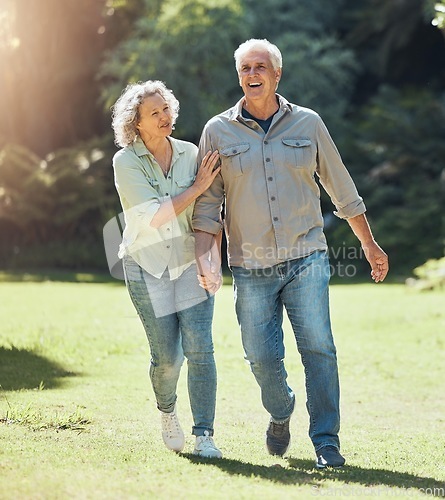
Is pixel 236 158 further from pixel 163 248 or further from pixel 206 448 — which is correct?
pixel 206 448

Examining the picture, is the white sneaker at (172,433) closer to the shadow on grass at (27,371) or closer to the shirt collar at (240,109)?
the shirt collar at (240,109)

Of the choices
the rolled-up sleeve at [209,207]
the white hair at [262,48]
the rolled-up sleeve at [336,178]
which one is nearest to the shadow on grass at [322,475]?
the rolled-up sleeve at [209,207]

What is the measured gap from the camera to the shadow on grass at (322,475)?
191 inches

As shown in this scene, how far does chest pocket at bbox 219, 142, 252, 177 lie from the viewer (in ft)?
17.7

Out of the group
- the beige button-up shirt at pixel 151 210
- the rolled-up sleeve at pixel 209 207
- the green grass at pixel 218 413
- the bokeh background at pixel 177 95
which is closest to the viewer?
the green grass at pixel 218 413

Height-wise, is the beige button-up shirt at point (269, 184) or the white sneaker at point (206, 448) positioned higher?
the beige button-up shirt at point (269, 184)

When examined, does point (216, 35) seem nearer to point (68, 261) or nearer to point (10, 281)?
point (68, 261)

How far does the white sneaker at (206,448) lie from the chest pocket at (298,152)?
1567 millimetres

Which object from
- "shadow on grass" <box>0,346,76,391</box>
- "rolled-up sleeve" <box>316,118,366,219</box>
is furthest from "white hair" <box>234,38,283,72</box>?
"shadow on grass" <box>0,346,76,391</box>

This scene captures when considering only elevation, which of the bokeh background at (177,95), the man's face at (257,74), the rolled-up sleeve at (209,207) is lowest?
the rolled-up sleeve at (209,207)

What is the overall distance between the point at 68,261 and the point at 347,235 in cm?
587

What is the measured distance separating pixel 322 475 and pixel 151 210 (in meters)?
1.66

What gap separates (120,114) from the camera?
216 inches

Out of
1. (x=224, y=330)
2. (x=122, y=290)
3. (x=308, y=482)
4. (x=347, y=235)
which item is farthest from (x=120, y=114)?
(x=347, y=235)
